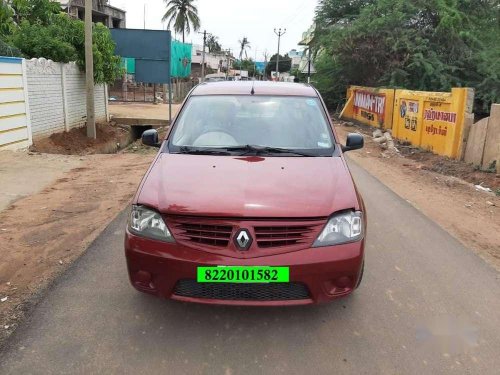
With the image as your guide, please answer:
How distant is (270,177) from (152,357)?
1474 mm

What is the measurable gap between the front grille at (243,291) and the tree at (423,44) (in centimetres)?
1898

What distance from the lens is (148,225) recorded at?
10.6 feet

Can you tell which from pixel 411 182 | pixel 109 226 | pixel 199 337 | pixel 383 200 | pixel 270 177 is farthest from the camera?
pixel 411 182

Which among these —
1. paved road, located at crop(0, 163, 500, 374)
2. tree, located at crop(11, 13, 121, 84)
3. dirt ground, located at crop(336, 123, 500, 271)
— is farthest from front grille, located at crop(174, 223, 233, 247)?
tree, located at crop(11, 13, 121, 84)

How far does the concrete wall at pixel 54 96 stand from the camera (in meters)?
12.3

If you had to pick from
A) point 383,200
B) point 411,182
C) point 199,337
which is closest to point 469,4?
point 411,182

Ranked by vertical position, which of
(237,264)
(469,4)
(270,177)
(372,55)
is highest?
(469,4)

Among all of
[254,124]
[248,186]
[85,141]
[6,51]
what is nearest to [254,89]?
[254,124]

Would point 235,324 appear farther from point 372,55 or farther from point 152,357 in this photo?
point 372,55

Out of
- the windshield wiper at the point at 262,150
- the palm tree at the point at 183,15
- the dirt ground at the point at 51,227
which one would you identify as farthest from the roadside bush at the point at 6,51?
the palm tree at the point at 183,15

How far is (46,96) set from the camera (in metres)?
13.1

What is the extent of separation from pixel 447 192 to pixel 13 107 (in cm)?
937

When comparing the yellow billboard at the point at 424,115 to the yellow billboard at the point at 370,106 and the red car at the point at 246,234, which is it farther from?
the red car at the point at 246,234

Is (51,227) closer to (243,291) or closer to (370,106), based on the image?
(243,291)
